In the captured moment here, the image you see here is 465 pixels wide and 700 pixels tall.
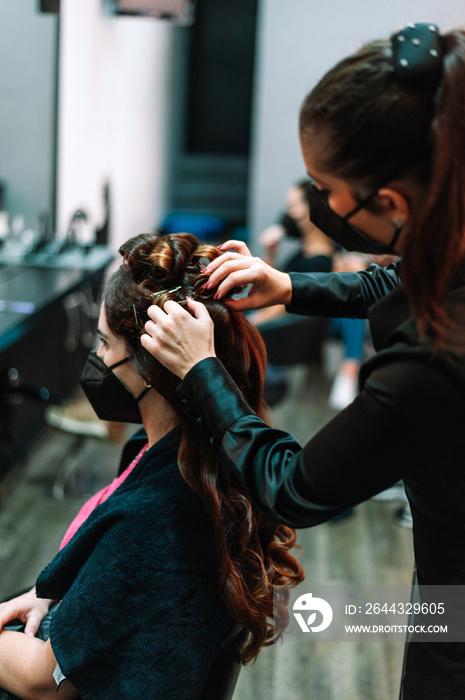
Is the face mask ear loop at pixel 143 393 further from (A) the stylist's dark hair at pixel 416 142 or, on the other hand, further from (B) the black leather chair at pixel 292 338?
(B) the black leather chair at pixel 292 338

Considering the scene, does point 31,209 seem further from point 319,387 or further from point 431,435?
point 431,435

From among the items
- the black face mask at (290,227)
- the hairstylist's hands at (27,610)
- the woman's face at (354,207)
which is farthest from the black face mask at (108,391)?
the black face mask at (290,227)

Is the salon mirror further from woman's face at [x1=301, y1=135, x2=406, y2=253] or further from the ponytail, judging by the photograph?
the ponytail

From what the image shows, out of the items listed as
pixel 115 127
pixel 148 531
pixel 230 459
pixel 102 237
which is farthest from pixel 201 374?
pixel 115 127

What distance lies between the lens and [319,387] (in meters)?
4.30

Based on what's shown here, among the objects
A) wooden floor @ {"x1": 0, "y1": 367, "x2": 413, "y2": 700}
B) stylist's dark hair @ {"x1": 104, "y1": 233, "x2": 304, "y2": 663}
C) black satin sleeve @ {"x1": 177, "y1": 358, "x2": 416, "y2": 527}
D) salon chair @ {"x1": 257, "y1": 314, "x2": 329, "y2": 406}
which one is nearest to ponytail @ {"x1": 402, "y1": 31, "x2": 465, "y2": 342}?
black satin sleeve @ {"x1": 177, "y1": 358, "x2": 416, "y2": 527}

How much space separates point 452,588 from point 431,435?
0.34m

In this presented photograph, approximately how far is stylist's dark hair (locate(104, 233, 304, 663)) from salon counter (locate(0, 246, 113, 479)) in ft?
4.02

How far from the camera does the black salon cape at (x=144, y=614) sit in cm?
97

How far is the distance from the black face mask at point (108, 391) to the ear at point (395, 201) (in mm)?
544

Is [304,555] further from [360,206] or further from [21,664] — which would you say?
[360,206]

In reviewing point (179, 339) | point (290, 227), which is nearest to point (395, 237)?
point (179, 339)

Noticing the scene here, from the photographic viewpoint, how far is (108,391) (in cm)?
119

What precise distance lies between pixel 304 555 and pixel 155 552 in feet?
5.67
